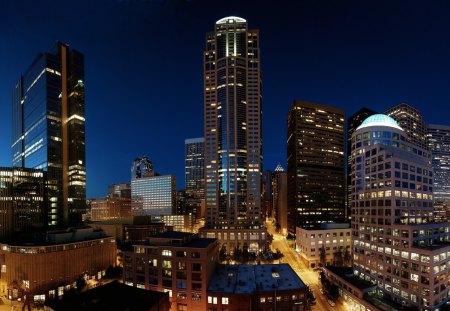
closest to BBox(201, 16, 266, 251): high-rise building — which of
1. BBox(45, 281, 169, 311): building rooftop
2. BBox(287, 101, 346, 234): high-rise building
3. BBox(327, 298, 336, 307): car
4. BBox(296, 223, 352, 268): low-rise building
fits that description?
BBox(296, 223, 352, 268): low-rise building

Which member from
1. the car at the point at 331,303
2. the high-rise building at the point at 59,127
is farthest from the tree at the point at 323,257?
the high-rise building at the point at 59,127

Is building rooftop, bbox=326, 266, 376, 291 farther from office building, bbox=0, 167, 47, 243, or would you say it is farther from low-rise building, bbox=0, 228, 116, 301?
office building, bbox=0, 167, 47, 243

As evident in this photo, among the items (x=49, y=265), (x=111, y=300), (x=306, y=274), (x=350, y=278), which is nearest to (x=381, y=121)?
(x=350, y=278)

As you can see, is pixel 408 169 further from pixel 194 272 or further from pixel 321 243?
pixel 194 272

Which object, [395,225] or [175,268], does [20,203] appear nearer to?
[175,268]

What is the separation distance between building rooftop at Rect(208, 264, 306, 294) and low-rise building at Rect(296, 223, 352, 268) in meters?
42.9

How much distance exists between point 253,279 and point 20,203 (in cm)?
10235

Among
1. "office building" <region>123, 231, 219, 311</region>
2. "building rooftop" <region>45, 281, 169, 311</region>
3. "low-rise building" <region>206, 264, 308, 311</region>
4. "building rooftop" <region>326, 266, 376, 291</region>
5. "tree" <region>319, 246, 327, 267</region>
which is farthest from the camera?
"tree" <region>319, 246, 327, 267</region>

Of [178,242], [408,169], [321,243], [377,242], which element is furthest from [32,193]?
[408,169]

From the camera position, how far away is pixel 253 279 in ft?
237

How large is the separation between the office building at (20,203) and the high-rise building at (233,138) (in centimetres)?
7847

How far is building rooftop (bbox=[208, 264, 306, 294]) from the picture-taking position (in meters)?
66.5

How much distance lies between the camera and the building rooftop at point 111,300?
48.0 metres

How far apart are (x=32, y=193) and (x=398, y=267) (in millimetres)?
134883
